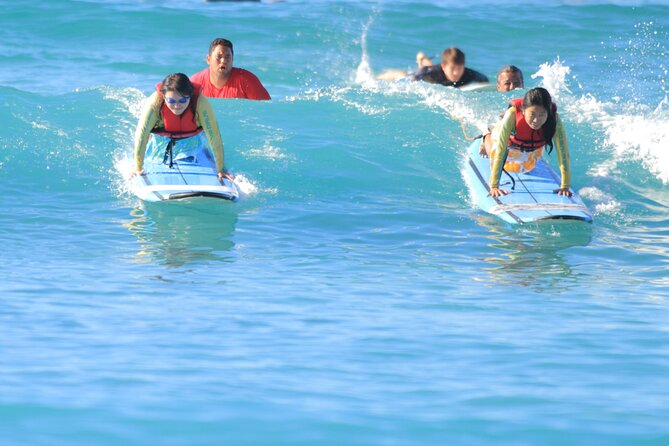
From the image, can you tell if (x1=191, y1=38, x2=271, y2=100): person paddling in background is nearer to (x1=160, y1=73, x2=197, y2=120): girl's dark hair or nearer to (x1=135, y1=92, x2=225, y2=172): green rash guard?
(x1=135, y1=92, x2=225, y2=172): green rash guard

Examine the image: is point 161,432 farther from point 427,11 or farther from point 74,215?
point 427,11

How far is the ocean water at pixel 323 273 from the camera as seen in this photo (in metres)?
5.41

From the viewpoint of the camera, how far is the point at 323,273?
8562 mm

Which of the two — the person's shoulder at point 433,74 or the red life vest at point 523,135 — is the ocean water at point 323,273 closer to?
the person's shoulder at point 433,74

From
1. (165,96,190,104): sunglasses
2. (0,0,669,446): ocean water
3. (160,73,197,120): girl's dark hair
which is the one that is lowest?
Answer: (0,0,669,446): ocean water

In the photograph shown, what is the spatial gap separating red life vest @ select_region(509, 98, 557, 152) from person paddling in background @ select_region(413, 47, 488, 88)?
172 inches

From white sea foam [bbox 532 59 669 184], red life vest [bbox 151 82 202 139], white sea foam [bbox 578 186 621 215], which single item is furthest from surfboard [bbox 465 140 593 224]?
red life vest [bbox 151 82 202 139]

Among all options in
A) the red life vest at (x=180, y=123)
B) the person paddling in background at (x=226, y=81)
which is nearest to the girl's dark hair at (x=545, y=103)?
the red life vest at (x=180, y=123)

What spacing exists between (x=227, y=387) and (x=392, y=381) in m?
0.85

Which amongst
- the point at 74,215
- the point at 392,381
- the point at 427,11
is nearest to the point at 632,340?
the point at 392,381

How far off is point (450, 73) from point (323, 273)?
745 centimetres

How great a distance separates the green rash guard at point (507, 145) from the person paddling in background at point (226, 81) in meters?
3.80

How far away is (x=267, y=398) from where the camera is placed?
557 centimetres

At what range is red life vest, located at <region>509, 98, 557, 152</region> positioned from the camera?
35.1 ft
